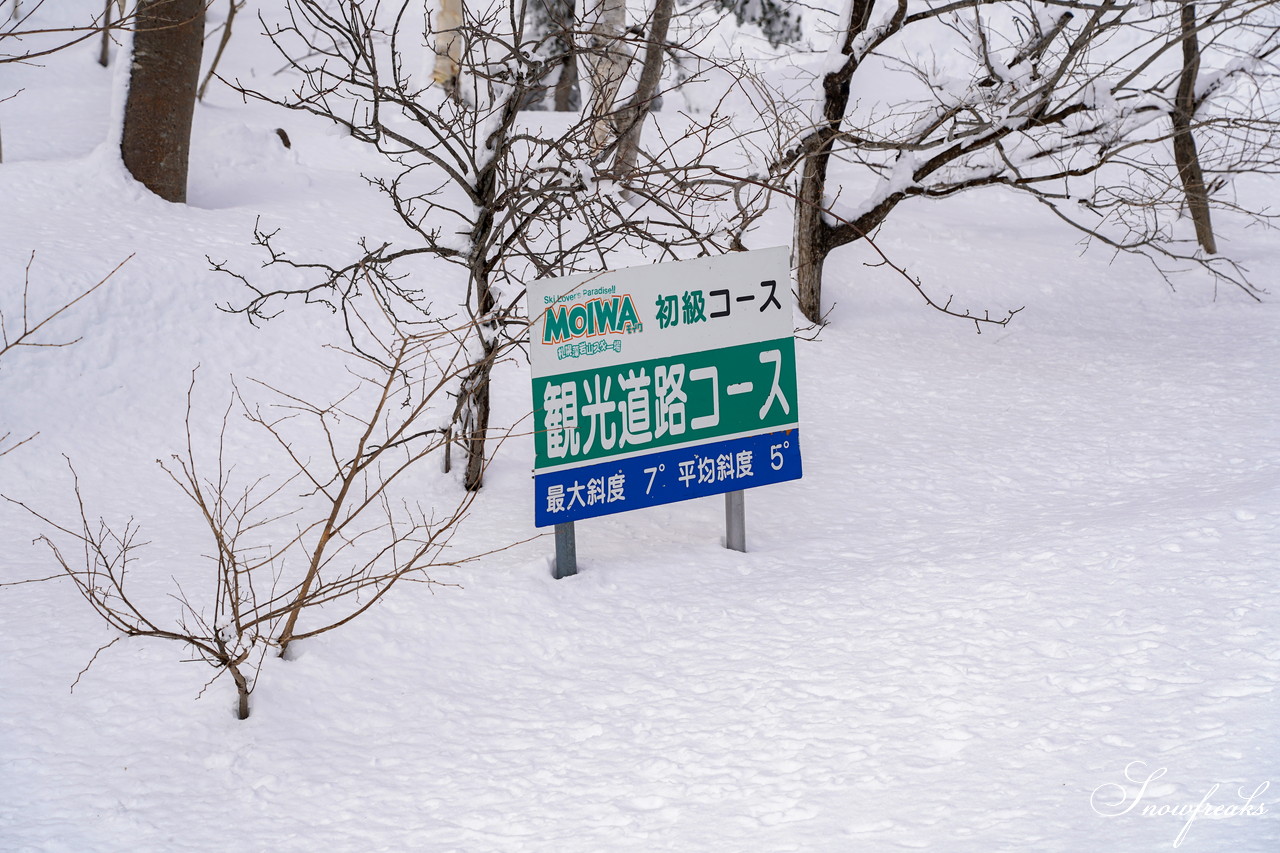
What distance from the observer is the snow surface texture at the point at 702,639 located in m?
2.96

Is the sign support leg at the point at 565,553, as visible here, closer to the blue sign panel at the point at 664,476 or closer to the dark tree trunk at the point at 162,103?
the blue sign panel at the point at 664,476

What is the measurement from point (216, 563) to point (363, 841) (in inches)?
84.6

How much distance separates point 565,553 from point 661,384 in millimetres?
842

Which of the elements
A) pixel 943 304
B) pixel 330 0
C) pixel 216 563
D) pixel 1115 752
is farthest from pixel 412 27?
pixel 1115 752

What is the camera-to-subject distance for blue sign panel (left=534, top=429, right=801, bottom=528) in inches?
173

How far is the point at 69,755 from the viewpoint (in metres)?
3.26

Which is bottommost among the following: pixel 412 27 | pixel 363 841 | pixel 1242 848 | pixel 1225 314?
pixel 363 841

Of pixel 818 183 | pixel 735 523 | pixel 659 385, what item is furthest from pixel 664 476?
pixel 818 183

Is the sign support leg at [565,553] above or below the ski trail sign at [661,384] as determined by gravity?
below

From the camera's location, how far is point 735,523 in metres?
4.88

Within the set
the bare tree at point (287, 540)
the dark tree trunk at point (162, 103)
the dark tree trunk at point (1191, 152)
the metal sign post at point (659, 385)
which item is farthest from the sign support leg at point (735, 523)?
the dark tree trunk at point (1191, 152)

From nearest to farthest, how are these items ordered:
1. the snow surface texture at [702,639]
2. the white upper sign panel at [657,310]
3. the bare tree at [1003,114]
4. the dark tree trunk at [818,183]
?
the snow surface texture at [702,639], the white upper sign panel at [657,310], the bare tree at [1003,114], the dark tree trunk at [818,183]

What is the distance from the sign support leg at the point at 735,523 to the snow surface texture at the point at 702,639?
3.0 inches

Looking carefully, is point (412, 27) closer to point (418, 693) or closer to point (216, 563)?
point (216, 563)
